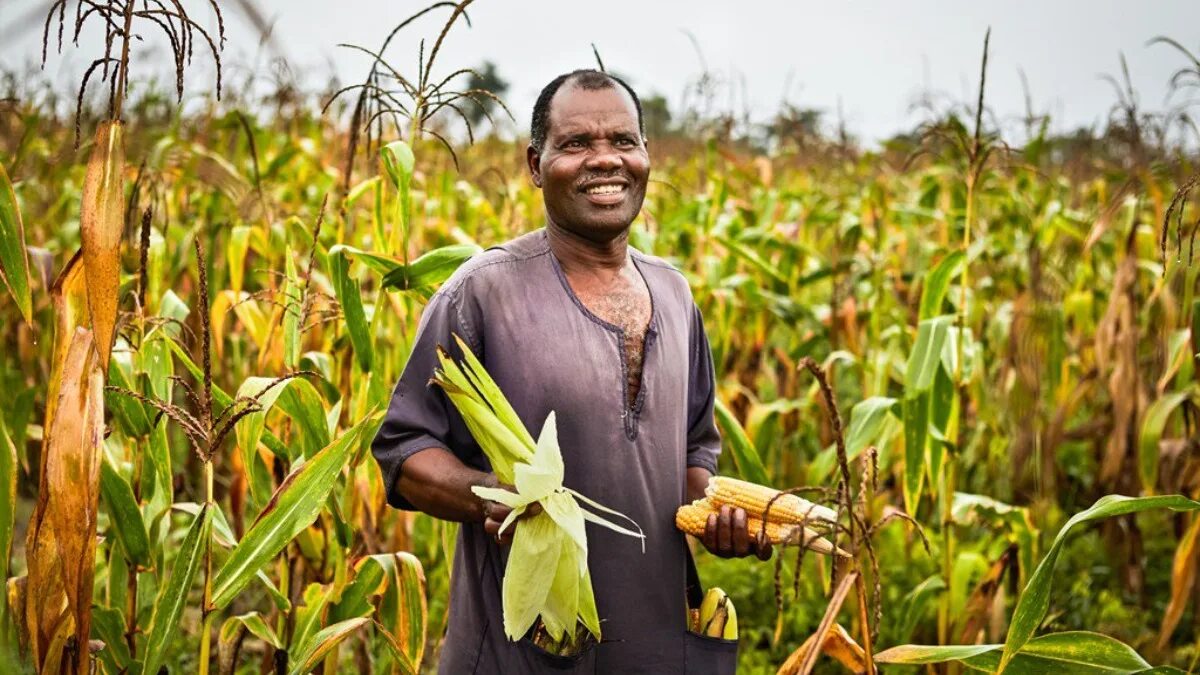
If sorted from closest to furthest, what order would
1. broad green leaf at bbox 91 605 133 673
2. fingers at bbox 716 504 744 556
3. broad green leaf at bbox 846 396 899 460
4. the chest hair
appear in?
fingers at bbox 716 504 744 556, the chest hair, broad green leaf at bbox 91 605 133 673, broad green leaf at bbox 846 396 899 460

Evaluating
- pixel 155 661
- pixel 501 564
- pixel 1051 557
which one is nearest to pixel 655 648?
pixel 501 564

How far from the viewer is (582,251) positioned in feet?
6.96

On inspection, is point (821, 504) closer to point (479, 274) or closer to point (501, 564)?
point (501, 564)

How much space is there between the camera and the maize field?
5.63 feet

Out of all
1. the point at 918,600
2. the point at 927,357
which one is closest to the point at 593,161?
the point at 927,357

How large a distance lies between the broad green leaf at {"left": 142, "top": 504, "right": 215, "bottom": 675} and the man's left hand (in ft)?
2.78

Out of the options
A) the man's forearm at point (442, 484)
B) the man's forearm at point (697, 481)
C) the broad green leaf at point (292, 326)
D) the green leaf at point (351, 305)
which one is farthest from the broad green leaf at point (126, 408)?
the man's forearm at point (697, 481)

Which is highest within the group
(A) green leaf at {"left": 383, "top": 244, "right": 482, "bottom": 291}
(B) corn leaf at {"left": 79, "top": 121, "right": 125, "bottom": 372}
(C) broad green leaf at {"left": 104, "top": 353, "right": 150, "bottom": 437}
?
(B) corn leaf at {"left": 79, "top": 121, "right": 125, "bottom": 372}

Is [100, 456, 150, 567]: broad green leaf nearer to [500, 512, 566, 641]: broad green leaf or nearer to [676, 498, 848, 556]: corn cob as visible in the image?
[500, 512, 566, 641]: broad green leaf

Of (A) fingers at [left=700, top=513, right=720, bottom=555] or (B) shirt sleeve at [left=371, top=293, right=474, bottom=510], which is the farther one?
(B) shirt sleeve at [left=371, top=293, right=474, bottom=510]

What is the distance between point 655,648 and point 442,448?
1.88 ft

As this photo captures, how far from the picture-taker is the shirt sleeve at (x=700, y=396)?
239 cm

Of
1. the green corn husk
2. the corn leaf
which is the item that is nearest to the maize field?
the corn leaf

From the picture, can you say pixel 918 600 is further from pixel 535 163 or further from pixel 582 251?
pixel 535 163
